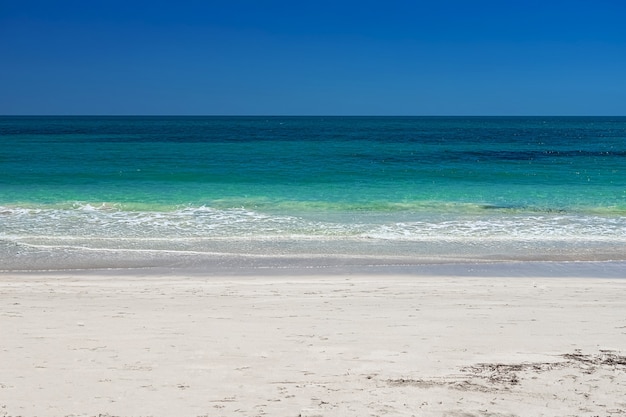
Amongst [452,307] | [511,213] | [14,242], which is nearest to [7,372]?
[452,307]

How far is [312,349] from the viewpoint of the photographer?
673 cm

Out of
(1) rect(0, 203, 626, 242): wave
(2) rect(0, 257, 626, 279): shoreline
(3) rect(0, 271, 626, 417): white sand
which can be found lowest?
(2) rect(0, 257, 626, 279): shoreline

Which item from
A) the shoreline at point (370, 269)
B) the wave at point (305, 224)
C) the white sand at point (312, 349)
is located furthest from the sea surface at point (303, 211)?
the white sand at point (312, 349)

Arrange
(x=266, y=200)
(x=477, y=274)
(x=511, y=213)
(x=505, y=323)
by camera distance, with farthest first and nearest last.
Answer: (x=266, y=200), (x=511, y=213), (x=477, y=274), (x=505, y=323)

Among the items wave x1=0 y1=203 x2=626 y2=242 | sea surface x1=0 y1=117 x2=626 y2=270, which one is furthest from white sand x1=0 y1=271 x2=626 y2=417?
wave x1=0 y1=203 x2=626 y2=242

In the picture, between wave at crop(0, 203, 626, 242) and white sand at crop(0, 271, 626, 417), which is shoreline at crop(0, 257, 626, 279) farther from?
wave at crop(0, 203, 626, 242)

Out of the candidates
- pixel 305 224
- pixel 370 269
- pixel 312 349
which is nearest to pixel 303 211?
pixel 305 224

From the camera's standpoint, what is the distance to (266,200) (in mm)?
21641

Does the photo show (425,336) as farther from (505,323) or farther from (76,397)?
(76,397)

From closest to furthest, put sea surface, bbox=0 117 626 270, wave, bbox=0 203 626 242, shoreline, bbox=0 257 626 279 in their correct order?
shoreline, bbox=0 257 626 279 → sea surface, bbox=0 117 626 270 → wave, bbox=0 203 626 242

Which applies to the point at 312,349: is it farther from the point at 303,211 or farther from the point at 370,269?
the point at 303,211

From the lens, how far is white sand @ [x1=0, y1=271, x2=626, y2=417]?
535cm

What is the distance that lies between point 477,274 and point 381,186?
15.3 meters

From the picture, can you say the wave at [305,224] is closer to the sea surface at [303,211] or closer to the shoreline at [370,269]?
the sea surface at [303,211]
